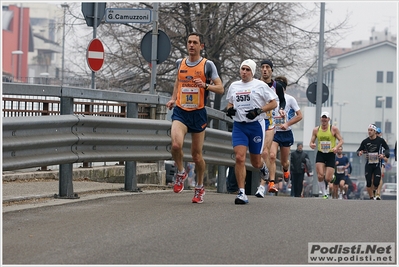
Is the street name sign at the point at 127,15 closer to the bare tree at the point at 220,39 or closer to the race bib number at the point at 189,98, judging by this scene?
the race bib number at the point at 189,98

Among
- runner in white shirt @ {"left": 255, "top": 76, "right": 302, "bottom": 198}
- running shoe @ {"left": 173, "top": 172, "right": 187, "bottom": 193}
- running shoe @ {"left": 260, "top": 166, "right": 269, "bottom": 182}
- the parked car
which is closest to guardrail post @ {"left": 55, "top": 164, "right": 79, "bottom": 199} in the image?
running shoe @ {"left": 173, "top": 172, "right": 187, "bottom": 193}

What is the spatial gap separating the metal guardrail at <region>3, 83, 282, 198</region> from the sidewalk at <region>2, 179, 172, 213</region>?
→ 0.78 ft

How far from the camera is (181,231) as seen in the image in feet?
26.6

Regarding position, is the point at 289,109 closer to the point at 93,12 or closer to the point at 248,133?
the point at 248,133

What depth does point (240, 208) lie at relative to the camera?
34.5 feet

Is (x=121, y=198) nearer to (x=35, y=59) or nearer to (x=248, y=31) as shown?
(x=248, y=31)

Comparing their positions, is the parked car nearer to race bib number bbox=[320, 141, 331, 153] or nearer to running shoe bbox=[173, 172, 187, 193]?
race bib number bbox=[320, 141, 331, 153]

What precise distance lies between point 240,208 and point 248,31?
61.3 feet

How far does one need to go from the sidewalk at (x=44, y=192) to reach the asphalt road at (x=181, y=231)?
0.30 meters

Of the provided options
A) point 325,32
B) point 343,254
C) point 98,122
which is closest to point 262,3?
point 325,32

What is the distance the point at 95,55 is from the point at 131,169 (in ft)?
20.7

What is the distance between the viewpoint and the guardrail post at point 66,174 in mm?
10938

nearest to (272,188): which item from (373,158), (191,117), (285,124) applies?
(285,124)

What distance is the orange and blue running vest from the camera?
36.4ft
